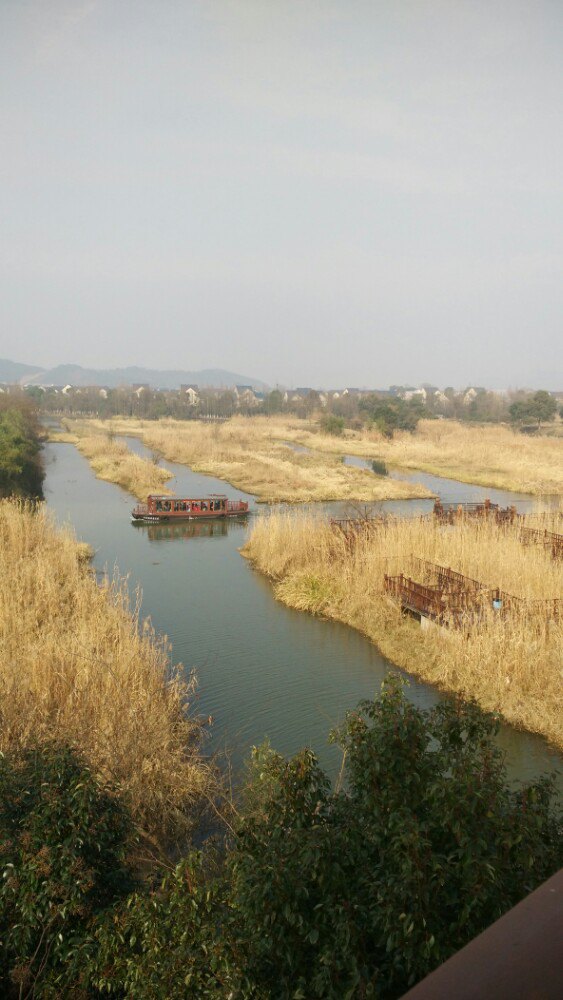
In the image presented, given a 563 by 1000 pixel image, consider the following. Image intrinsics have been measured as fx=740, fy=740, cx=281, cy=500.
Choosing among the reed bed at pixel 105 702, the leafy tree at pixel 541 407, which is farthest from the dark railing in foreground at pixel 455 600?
the leafy tree at pixel 541 407

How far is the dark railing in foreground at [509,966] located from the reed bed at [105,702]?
4635 millimetres

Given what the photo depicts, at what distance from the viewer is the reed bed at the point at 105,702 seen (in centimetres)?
Result: 668

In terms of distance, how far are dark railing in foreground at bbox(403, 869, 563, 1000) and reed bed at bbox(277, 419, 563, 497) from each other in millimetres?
32007

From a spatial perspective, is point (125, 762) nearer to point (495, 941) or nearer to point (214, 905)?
point (214, 905)

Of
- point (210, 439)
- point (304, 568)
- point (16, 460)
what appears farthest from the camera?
point (210, 439)

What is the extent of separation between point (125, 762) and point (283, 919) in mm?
4025

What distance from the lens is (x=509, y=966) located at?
2.46 feet

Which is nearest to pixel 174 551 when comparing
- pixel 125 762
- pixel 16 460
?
pixel 16 460

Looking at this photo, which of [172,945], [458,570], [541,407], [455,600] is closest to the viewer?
[172,945]

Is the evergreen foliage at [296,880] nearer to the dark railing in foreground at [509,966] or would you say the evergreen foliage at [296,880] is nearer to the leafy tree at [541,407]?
the dark railing in foreground at [509,966]

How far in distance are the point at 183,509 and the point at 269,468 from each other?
12.1 metres

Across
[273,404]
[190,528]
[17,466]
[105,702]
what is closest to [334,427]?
[190,528]

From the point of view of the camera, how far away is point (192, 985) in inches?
127

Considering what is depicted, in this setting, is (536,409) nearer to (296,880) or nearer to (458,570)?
(458,570)
